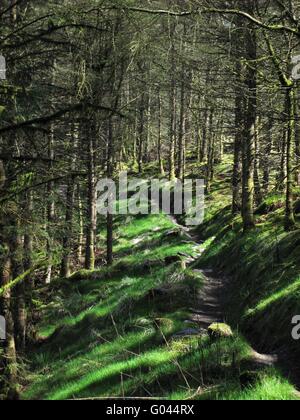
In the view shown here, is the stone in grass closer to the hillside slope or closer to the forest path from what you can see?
the hillside slope

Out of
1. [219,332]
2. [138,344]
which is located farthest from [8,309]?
[219,332]

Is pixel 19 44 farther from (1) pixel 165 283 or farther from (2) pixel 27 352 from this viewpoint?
(2) pixel 27 352

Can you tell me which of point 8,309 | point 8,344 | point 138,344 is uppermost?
point 8,309

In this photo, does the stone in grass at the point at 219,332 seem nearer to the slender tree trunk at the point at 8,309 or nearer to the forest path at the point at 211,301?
the forest path at the point at 211,301

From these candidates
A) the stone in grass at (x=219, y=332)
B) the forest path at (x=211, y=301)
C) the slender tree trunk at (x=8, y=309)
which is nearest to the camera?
the stone in grass at (x=219, y=332)

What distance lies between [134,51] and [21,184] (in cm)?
360

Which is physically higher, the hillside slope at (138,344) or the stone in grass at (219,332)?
the stone in grass at (219,332)

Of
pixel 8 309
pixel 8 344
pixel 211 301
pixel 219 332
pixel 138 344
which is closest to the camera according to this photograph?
pixel 219 332

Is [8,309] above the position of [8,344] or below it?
above

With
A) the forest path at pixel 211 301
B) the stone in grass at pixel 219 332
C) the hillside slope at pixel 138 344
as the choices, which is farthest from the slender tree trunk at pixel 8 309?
the stone in grass at pixel 219 332

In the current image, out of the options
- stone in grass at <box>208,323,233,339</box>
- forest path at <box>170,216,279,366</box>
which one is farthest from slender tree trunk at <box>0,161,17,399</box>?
stone in grass at <box>208,323,233,339</box>

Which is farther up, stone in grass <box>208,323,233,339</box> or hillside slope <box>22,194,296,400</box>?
stone in grass <box>208,323,233,339</box>

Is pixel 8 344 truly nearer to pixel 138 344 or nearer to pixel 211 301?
pixel 138 344
